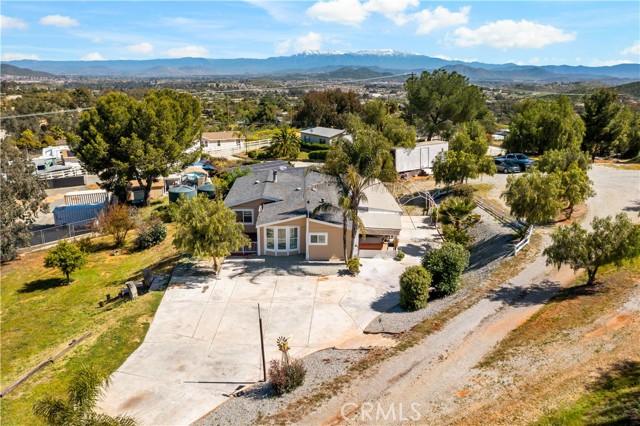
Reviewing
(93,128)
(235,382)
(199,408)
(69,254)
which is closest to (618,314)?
(235,382)

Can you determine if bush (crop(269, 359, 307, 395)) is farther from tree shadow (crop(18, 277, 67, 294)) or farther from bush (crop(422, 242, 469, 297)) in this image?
tree shadow (crop(18, 277, 67, 294))

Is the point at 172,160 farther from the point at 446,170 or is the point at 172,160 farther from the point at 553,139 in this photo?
the point at 553,139

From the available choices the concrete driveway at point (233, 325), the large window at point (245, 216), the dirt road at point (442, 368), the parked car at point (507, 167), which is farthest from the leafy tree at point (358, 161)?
the parked car at point (507, 167)

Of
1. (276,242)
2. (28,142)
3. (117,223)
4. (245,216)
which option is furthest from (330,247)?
(28,142)

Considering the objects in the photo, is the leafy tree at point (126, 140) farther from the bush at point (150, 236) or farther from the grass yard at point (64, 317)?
the grass yard at point (64, 317)

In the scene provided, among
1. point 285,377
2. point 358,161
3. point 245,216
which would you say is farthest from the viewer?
point 245,216

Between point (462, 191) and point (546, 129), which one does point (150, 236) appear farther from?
point (546, 129)

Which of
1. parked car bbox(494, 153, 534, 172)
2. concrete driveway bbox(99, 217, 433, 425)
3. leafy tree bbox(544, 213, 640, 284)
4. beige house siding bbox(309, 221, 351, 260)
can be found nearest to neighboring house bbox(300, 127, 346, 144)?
parked car bbox(494, 153, 534, 172)
